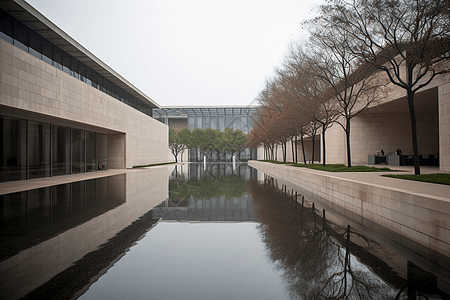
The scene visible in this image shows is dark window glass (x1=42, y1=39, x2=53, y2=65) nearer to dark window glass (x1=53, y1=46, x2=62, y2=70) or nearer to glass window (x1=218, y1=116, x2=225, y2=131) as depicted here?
dark window glass (x1=53, y1=46, x2=62, y2=70)

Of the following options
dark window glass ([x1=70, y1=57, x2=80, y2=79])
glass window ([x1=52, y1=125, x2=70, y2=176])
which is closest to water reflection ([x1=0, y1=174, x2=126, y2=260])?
glass window ([x1=52, y1=125, x2=70, y2=176])

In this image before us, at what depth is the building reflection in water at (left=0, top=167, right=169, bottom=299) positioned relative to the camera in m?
3.79

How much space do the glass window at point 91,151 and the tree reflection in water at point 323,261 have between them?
24.6 metres

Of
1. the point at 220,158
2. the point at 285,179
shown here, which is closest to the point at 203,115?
the point at 220,158

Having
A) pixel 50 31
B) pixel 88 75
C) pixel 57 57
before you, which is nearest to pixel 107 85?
pixel 88 75

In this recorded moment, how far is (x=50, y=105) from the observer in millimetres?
18484

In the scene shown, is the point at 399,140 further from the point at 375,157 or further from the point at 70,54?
the point at 70,54

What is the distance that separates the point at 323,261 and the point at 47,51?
23.8 metres

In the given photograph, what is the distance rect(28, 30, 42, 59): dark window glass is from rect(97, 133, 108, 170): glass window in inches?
466

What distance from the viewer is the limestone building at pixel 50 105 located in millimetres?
16370

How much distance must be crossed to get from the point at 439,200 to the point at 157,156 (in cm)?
4870

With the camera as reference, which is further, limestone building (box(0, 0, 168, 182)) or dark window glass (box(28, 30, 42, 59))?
dark window glass (box(28, 30, 42, 59))

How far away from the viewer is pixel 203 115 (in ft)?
260

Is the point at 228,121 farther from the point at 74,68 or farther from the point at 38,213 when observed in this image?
the point at 38,213
